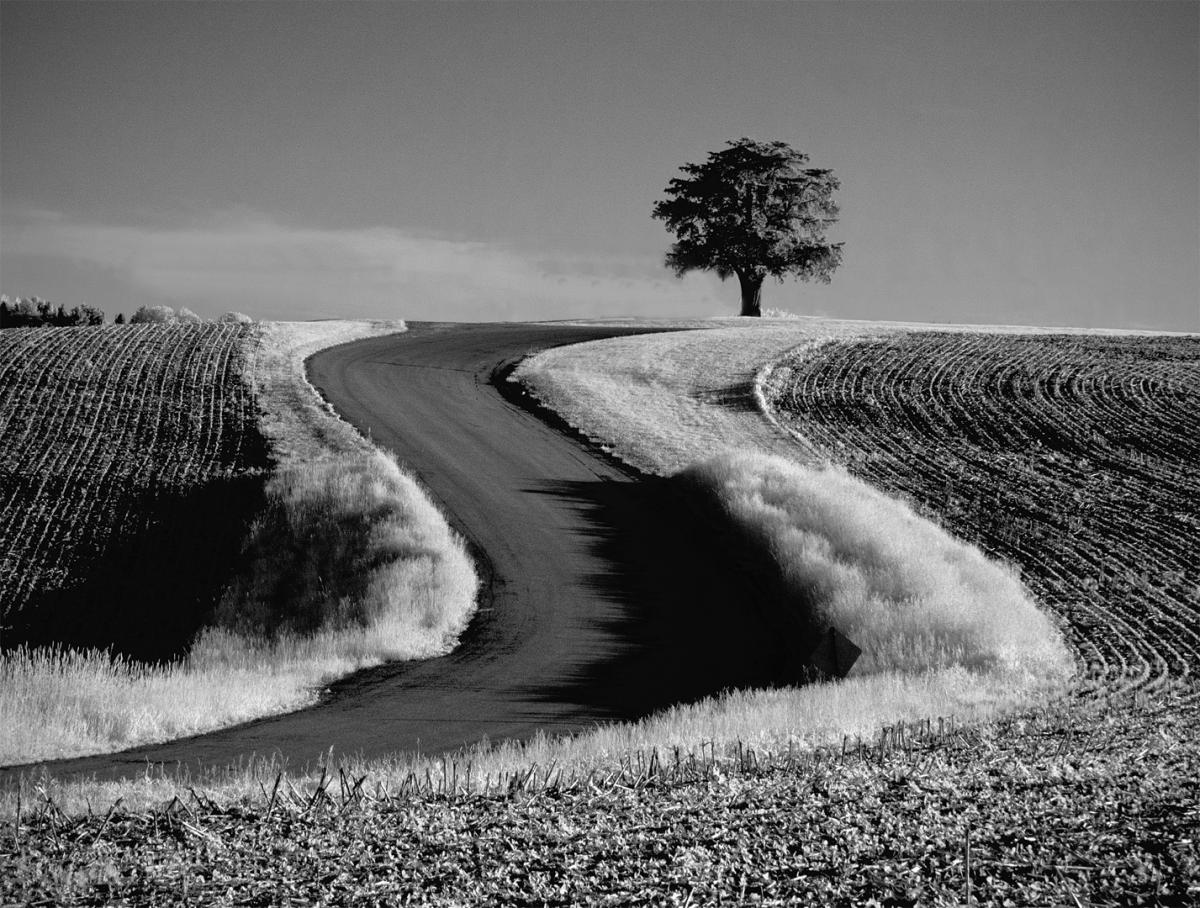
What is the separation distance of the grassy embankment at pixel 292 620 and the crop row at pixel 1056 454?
11.2m

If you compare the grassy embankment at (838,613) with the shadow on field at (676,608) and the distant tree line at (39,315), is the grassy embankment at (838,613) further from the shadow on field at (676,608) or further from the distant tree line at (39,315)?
the distant tree line at (39,315)

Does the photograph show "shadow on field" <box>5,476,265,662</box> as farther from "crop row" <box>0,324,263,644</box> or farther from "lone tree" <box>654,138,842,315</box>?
"lone tree" <box>654,138,842,315</box>

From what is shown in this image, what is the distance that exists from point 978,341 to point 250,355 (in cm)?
3343

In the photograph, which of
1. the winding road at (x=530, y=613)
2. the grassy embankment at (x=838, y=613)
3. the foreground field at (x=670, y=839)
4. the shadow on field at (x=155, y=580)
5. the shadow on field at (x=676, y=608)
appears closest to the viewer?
the foreground field at (x=670, y=839)

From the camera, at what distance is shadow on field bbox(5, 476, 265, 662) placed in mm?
21797

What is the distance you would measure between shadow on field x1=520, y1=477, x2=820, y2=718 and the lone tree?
150 ft

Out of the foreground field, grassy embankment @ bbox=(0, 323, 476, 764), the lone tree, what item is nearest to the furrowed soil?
the foreground field

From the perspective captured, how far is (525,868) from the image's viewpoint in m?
A: 6.46

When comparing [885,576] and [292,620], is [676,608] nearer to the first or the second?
[885,576]

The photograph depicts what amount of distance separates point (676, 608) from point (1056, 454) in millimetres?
16973

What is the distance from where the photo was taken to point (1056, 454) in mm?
32531

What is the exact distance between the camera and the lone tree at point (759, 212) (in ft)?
235

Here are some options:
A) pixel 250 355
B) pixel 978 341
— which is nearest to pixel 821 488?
pixel 250 355

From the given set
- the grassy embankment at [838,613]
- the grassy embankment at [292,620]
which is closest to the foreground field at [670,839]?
the grassy embankment at [838,613]
